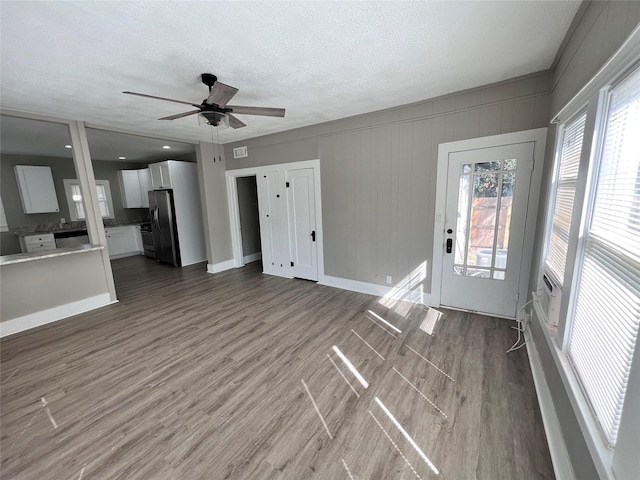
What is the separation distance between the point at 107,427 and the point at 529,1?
12.9 feet

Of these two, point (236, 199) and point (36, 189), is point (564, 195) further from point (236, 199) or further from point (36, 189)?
point (36, 189)

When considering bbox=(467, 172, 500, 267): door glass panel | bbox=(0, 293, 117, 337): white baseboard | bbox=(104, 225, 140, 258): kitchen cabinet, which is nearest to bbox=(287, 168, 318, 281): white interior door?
bbox=(467, 172, 500, 267): door glass panel

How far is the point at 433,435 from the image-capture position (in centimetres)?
169

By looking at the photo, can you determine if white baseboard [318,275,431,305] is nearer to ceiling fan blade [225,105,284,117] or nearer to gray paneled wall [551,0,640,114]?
gray paneled wall [551,0,640,114]

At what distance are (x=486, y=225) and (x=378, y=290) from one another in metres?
1.66

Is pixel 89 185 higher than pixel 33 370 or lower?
higher

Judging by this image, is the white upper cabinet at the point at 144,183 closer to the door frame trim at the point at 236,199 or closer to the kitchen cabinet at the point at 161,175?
the kitchen cabinet at the point at 161,175

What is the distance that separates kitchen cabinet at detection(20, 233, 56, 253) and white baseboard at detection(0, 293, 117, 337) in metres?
2.64

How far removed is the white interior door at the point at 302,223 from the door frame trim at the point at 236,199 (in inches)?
3.3

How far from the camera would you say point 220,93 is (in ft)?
6.98

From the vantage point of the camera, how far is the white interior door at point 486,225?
9.23ft

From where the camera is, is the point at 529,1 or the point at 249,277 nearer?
the point at 529,1

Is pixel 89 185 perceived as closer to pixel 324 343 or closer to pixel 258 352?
pixel 258 352

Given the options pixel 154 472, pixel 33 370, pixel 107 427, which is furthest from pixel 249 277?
pixel 154 472
